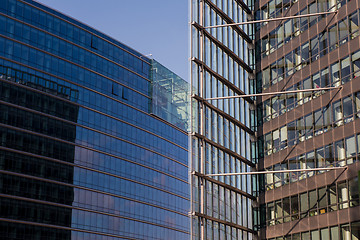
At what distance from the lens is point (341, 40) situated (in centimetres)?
4853

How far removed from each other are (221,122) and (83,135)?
57698mm

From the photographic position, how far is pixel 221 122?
183ft

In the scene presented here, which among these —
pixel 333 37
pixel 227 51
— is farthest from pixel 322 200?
pixel 227 51

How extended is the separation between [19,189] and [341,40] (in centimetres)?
6108

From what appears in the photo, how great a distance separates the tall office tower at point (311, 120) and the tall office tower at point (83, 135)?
167ft

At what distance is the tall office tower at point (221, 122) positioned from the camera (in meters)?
52.1

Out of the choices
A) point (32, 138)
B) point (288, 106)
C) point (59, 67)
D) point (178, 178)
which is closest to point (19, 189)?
point (32, 138)

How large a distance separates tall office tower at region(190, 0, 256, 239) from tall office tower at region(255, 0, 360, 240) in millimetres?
1566

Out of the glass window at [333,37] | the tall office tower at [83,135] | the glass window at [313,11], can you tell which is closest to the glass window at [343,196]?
the glass window at [333,37]

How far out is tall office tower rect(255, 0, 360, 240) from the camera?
4644cm

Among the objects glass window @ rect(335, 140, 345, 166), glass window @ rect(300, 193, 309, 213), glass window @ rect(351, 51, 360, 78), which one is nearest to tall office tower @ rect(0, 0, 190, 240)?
glass window @ rect(300, 193, 309, 213)

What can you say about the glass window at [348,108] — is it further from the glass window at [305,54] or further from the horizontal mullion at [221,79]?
the horizontal mullion at [221,79]

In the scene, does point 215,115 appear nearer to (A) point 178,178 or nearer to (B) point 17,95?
(B) point 17,95

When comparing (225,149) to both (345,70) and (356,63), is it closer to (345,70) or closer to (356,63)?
(345,70)
